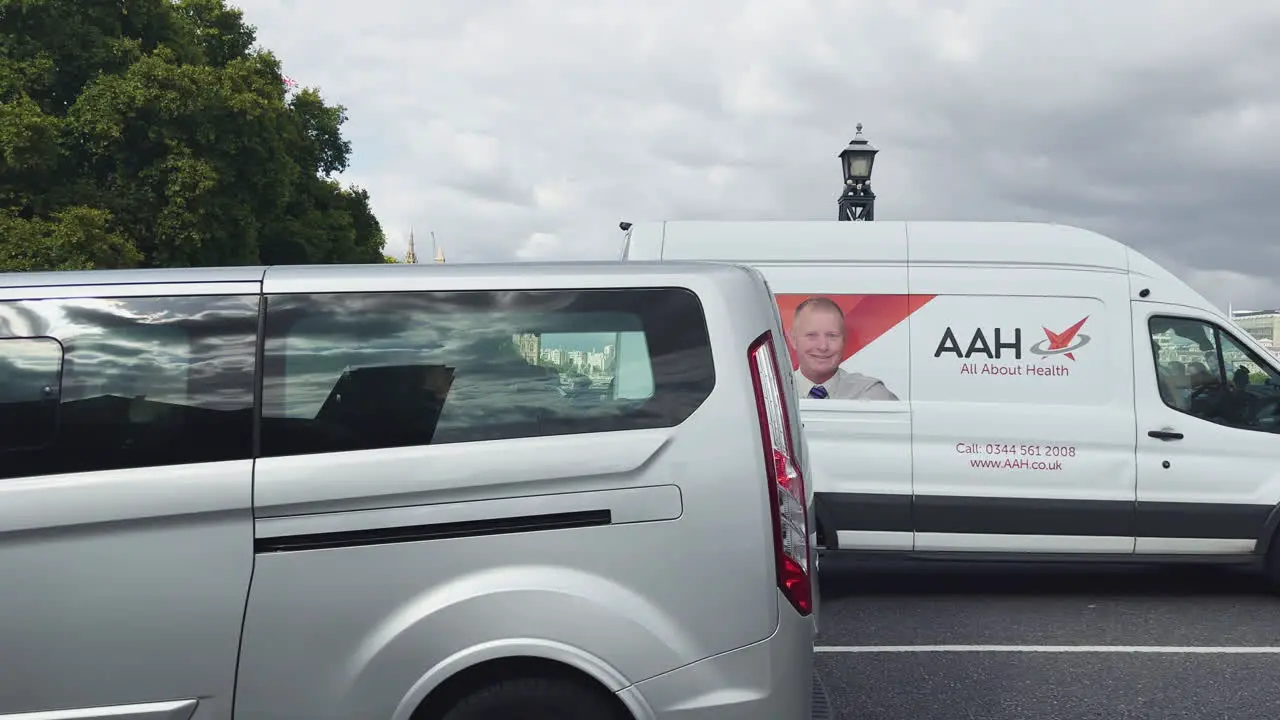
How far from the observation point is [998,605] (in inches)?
284

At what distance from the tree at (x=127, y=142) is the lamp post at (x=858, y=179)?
14.2 m

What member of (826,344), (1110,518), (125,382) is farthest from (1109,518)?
(125,382)

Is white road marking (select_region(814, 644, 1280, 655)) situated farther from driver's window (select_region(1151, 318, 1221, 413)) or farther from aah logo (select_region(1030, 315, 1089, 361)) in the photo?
aah logo (select_region(1030, 315, 1089, 361))

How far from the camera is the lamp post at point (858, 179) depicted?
12.9 meters

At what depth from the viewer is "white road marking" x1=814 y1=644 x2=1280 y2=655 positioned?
5.98m

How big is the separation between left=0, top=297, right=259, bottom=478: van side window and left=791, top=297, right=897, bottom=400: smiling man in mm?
4640

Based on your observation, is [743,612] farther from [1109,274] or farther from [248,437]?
[1109,274]

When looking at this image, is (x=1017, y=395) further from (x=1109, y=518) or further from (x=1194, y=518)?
(x=1194, y=518)

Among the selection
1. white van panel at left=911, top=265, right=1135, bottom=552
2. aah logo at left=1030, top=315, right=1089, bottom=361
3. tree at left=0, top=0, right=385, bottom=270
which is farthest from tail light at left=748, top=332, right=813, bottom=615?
tree at left=0, top=0, right=385, bottom=270

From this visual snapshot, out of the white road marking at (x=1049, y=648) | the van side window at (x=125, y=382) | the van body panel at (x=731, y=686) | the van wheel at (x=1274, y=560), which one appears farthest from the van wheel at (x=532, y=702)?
the van wheel at (x=1274, y=560)

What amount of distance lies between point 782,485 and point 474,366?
0.89 m

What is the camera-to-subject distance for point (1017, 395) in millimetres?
7168

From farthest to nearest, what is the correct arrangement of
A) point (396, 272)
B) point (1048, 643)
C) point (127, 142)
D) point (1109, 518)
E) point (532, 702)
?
1. point (127, 142)
2. point (1109, 518)
3. point (1048, 643)
4. point (396, 272)
5. point (532, 702)

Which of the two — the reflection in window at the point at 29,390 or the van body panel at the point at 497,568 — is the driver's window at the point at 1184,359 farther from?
the reflection in window at the point at 29,390
